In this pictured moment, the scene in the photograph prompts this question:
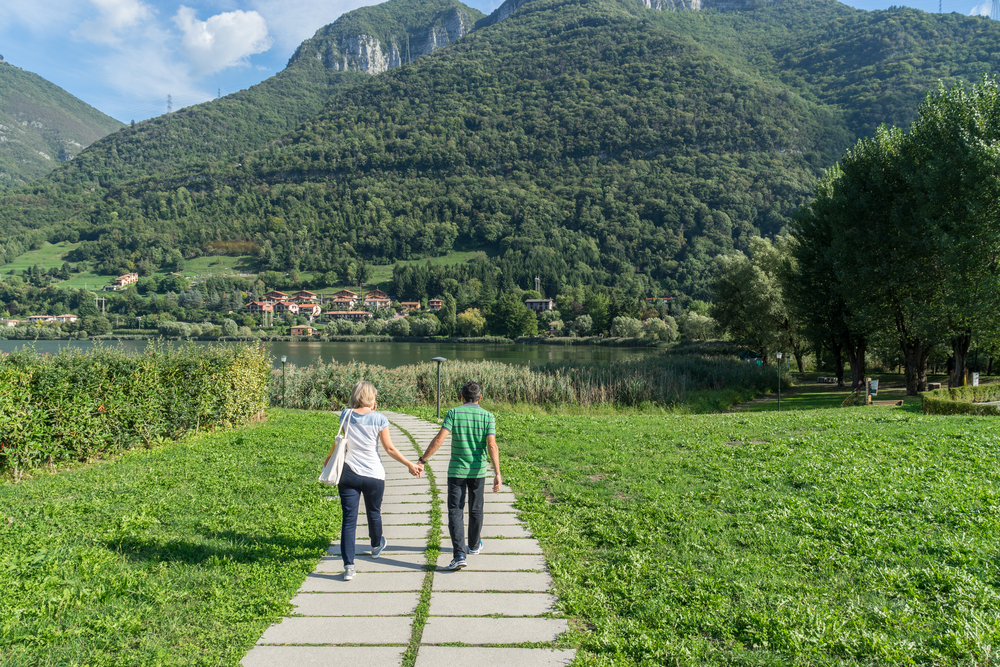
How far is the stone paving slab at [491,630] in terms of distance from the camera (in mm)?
3250

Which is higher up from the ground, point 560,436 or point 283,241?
point 283,241

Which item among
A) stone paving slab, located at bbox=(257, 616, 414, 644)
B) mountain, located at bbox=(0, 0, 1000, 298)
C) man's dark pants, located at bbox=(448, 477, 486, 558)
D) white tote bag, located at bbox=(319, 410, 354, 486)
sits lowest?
stone paving slab, located at bbox=(257, 616, 414, 644)

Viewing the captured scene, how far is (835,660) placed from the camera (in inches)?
115

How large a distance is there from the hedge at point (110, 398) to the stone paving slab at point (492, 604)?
6.65 meters

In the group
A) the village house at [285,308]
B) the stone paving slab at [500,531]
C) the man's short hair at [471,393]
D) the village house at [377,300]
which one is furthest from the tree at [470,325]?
the man's short hair at [471,393]

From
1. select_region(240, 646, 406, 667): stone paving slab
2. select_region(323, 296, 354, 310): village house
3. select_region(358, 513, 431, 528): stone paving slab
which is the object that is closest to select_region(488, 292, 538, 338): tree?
select_region(323, 296, 354, 310): village house

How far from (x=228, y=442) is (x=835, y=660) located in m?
9.37

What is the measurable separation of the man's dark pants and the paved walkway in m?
0.18

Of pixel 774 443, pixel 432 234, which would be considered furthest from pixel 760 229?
pixel 774 443

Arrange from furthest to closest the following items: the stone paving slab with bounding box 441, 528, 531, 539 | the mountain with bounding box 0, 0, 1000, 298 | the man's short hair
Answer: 1. the mountain with bounding box 0, 0, 1000, 298
2. the stone paving slab with bounding box 441, 528, 531, 539
3. the man's short hair

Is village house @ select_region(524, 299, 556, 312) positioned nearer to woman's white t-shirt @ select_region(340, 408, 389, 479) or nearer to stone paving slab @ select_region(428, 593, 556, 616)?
woman's white t-shirt @ select_region(340, 408, 389, 479)

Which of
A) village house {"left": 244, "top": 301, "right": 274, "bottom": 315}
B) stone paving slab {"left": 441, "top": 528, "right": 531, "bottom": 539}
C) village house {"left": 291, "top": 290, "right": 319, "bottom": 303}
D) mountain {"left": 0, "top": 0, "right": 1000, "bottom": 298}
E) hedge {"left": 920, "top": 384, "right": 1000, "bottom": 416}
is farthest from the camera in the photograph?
mountain {"left": 0, "top": 0, "right": 1000, "bottom": 298}

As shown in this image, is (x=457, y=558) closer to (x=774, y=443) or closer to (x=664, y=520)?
(x=664, y=520)

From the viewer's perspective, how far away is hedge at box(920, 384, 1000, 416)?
1359 cm
